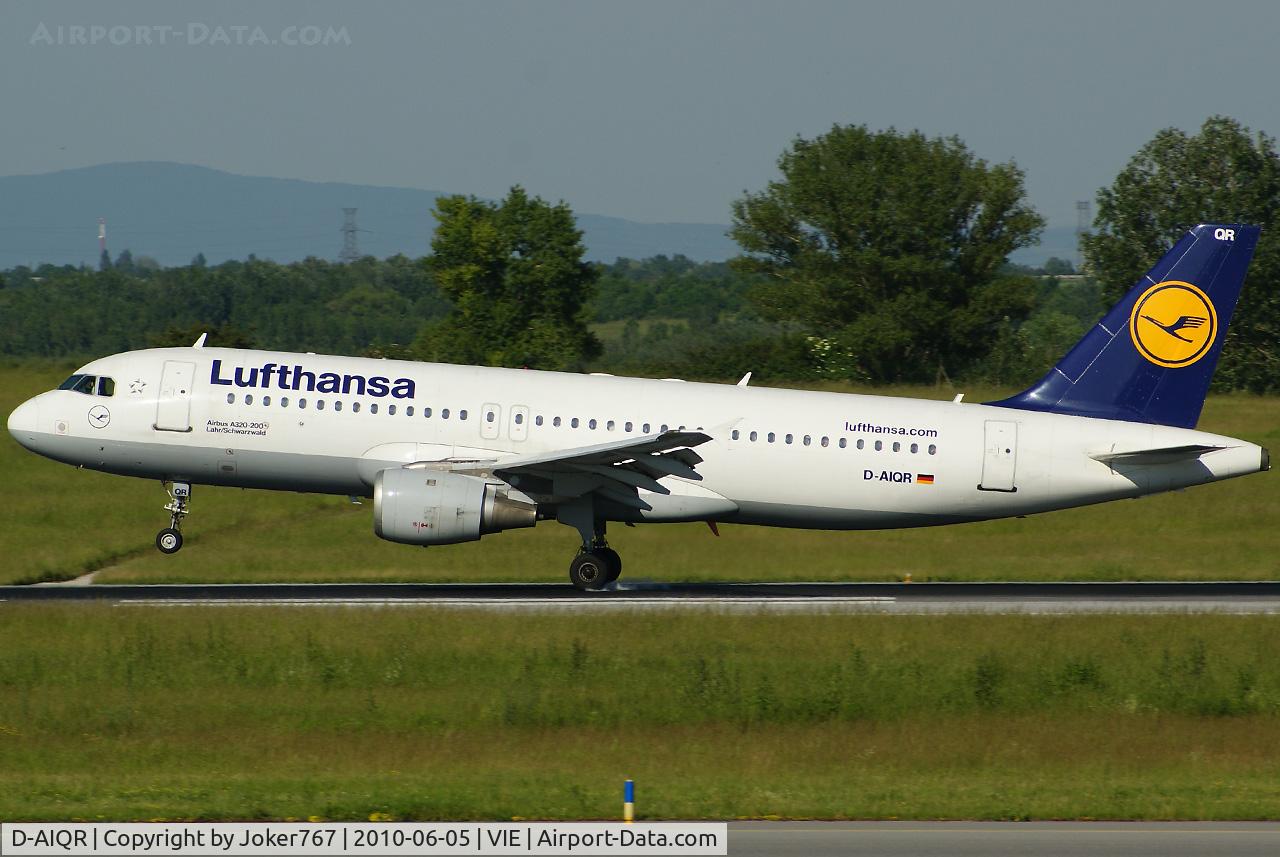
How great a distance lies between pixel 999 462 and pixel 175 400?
615 inches

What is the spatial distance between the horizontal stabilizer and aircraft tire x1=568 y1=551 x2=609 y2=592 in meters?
9.63

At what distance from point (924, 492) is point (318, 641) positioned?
12298mm

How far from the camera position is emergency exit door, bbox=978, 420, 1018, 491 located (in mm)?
30094

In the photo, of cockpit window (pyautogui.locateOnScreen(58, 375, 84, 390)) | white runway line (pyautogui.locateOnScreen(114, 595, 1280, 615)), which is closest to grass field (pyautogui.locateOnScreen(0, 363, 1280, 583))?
white runway line (pyautogui.locateOnScreen(114, 595, 1280, 615))

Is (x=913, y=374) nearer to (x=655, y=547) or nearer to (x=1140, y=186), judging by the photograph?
(x=1140, y=186)

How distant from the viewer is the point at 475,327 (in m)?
74.6

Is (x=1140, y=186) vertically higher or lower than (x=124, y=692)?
higher

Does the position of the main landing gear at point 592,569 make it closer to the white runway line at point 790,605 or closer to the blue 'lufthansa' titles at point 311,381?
the white runway line at point 790,605

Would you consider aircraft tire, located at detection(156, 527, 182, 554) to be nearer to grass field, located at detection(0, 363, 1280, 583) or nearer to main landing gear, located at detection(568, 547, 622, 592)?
grass field, located at detection(0, 363, 1280, 583)

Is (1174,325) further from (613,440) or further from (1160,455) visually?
(613,440)

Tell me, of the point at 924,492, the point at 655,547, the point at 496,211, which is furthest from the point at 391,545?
the point at 496,211

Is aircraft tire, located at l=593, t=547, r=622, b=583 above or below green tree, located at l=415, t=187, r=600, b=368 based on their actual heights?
below

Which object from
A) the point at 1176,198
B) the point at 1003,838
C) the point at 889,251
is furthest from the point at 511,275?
the point at 1003,838

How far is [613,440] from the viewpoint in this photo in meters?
29.4
